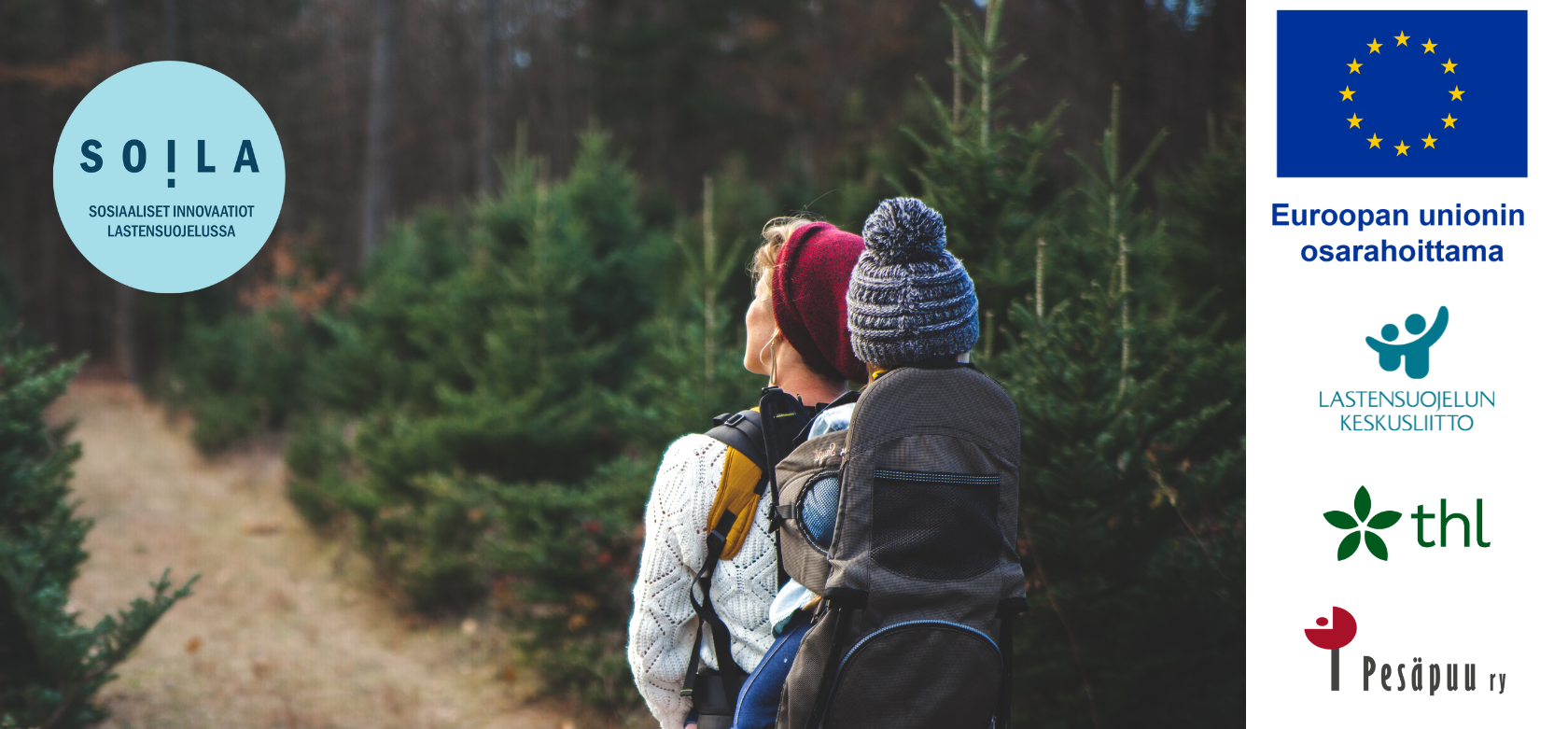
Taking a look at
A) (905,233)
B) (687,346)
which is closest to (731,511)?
(905,233)

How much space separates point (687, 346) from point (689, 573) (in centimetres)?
347

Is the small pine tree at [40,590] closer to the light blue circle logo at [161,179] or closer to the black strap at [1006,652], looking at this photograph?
the light blue circle logo at [161,179]

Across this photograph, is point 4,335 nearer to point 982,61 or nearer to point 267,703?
point 267,703

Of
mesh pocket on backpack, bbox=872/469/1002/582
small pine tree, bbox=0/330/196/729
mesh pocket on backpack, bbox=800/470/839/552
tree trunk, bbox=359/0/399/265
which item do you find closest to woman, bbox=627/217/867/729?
mesh pocket on backpack, bbox=800/470/839/552

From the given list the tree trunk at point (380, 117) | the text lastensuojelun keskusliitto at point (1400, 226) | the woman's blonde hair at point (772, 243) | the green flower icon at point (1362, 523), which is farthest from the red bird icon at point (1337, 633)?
the tree trunk at point (380, 117)

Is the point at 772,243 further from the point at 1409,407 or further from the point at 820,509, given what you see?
the point at 1409,407

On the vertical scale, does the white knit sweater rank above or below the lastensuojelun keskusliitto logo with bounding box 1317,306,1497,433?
below

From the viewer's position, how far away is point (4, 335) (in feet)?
15.5

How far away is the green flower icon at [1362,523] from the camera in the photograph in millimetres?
3170

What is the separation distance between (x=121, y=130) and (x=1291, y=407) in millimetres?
4354

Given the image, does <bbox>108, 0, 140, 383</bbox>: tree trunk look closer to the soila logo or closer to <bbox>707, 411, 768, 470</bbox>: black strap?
<bbox>707, 411, 768, 470</bbox>: black strap

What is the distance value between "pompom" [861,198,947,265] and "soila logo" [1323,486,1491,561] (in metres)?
1.99

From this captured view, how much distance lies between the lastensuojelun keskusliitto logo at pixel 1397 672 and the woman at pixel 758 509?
1900 mm

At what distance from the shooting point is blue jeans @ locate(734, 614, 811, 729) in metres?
2.14
